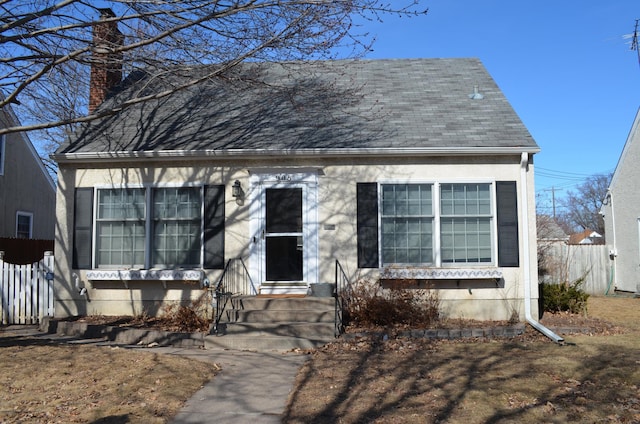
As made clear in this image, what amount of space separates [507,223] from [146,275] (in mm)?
6837

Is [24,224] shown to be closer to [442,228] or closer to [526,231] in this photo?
[442,228]

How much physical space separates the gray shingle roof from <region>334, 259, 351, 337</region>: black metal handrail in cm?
239

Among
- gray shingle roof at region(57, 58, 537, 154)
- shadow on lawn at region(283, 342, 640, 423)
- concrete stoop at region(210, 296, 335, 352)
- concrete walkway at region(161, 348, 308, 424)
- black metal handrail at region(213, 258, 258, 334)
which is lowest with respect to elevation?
concrete walkway at region(161, 348, 308, 424)

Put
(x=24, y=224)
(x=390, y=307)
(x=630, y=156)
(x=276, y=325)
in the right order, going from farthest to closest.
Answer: (x=24, y=224) < (x=630, y=156) < (x=390, y=307) < (x=276, y=325)

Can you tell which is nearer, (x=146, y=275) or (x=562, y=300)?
(x=146, y=275)

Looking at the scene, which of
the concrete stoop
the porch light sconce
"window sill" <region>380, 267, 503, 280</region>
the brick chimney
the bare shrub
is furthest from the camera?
the porch light sconce

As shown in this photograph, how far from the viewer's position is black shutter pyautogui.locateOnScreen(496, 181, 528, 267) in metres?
9.89

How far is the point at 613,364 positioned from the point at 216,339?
5591mm

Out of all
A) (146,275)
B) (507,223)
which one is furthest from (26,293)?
(507,223)

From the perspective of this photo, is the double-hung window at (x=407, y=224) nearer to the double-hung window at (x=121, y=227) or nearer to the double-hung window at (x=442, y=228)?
the double-hung window at (x=442, y=228)

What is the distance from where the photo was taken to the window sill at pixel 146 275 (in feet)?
32.8

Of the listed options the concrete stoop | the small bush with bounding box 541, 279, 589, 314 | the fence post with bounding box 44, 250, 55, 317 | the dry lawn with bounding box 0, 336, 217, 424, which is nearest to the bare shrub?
the concrete stoop

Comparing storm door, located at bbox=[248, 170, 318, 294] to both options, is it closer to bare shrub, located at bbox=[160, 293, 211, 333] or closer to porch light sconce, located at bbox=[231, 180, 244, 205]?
porch light sconce, located at bbox=[231, 180, 244, 205]

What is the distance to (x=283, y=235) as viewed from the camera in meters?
10.3
